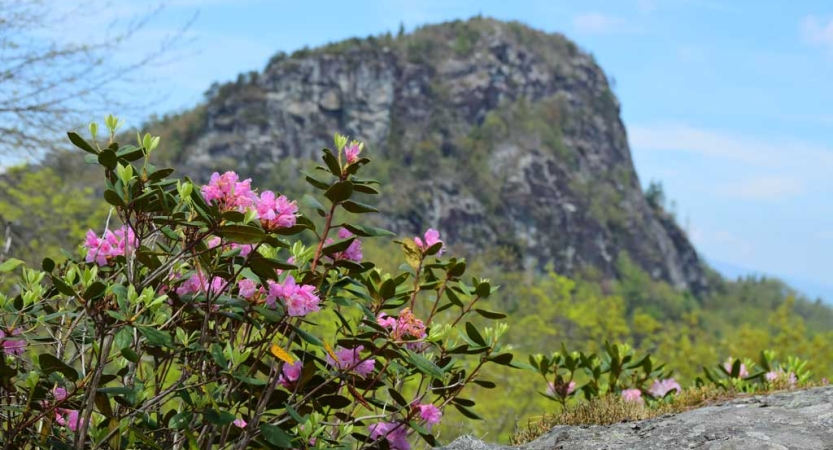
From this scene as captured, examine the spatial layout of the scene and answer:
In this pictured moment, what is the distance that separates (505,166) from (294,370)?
4003 inches

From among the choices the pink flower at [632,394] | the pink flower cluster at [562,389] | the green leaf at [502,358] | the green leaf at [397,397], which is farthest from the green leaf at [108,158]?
the pink flower at [632,394]

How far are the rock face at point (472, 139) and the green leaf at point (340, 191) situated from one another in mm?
78669

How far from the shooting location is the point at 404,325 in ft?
7.53

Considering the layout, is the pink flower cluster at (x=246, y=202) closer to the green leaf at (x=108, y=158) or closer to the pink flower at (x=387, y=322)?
the green leaf at (x=108, y=158)

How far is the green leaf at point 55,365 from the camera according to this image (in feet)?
6.55

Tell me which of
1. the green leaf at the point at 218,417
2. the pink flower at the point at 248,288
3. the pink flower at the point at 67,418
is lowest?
the pink flower at the point at 67,418

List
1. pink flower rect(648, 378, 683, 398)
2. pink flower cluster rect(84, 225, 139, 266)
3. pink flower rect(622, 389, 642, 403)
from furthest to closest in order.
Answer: pink flower rect(648, 378, 683, 398) → pink flower rect(622, 389, 642, 403) → pink flower cluster rect(84, 225, 139, 266)

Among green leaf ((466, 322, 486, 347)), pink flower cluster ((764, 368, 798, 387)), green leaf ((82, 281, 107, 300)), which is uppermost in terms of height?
green leaf ((82, 281, 107, 300))

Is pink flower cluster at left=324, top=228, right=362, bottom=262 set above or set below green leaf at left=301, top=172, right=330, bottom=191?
below

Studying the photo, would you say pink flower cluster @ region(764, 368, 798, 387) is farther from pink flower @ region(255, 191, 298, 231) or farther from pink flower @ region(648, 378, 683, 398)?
pink flower @ region(255, 191, 298, 231)

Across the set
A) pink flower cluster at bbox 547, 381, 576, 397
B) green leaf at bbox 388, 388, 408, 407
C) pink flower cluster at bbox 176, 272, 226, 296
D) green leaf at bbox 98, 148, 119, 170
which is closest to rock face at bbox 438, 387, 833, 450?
green leaf at bbox 388, 388, 408, 407

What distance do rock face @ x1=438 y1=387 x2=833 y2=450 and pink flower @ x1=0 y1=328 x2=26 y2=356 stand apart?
148 centimetres

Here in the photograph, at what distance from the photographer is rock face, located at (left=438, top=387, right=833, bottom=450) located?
2.46 meters

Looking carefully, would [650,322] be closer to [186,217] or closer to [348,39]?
[186,217]
